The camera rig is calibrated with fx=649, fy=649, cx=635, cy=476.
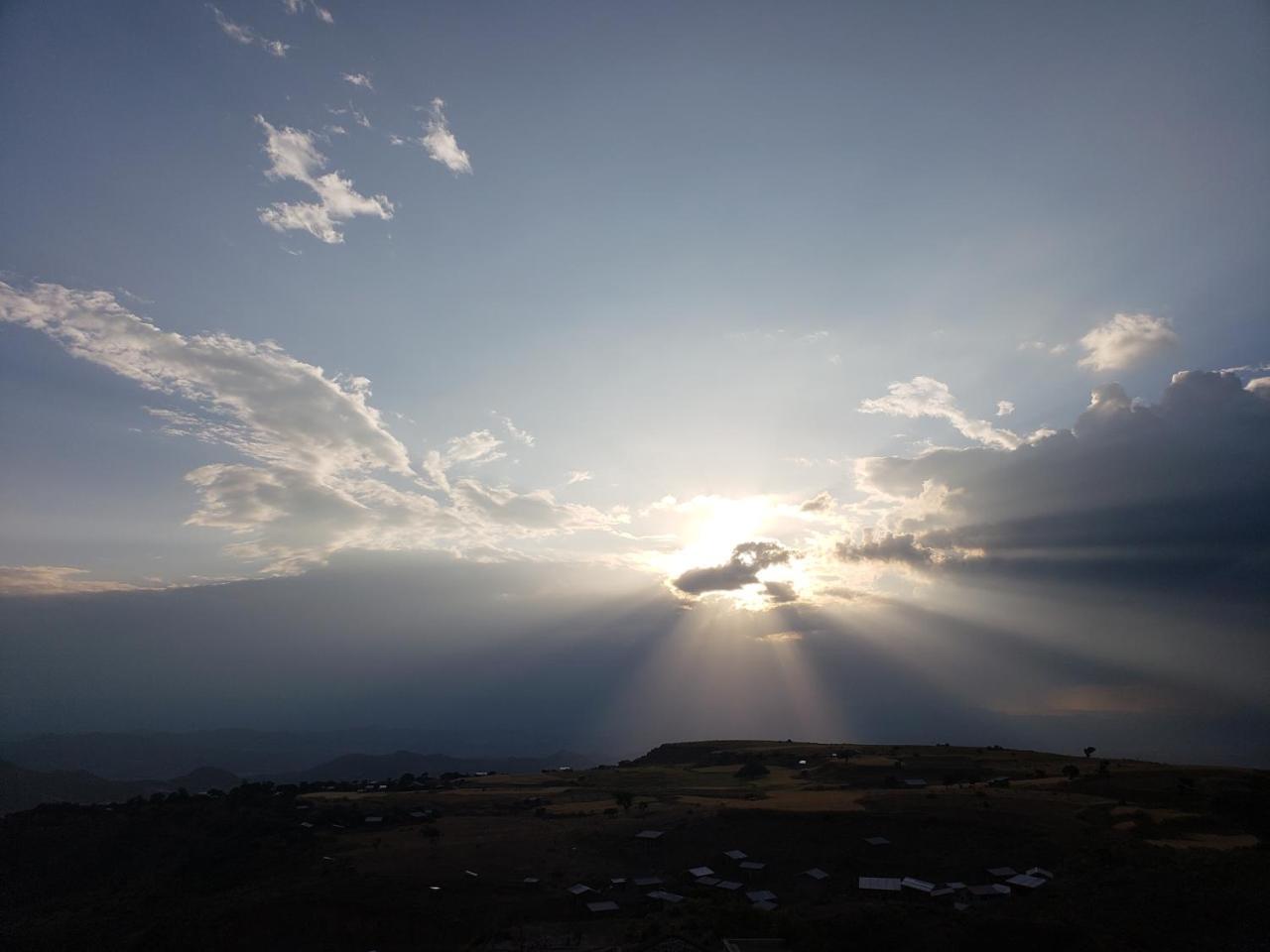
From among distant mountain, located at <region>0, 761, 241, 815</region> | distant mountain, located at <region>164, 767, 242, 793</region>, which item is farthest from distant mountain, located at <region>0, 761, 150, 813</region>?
distant mountain, located at <region>164, 767, 242, 793</region>

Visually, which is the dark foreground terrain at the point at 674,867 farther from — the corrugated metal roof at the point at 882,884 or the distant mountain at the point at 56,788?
the distant mountain at the point at 56,788

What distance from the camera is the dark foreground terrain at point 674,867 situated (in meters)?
35.9

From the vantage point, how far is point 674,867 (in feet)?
169

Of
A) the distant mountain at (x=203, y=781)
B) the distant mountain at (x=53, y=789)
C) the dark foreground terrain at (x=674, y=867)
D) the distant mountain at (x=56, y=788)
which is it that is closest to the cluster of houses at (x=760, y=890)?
the dark foreground terrain at (x=674, y=867)

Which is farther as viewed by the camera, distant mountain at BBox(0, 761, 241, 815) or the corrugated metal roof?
distant mountain at BBox(0, 761, 241, 815)

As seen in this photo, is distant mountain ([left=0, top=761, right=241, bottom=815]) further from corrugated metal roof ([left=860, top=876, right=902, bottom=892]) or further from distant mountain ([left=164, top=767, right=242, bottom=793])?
corrugated metal roof ([left=860, top=876, right=902, bottom=892])

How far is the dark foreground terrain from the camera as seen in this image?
35938 mm

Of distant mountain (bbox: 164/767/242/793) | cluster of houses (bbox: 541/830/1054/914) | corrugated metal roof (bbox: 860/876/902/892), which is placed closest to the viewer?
cluster of houses (bbox: 541/830/1054/914)

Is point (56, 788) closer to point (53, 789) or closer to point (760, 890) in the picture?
point (53, 789)

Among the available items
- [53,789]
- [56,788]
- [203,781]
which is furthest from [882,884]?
[203,781]

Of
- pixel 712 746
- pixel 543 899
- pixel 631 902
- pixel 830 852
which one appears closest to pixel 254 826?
pixel 543 899

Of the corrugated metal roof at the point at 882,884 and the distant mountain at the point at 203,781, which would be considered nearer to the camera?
the corrugated metal roof at the point at 882,884

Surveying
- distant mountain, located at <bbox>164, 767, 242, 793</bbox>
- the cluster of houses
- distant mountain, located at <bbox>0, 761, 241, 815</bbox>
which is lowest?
distant mountain, located at <bbox>164, 767, 242, 793</bbox>

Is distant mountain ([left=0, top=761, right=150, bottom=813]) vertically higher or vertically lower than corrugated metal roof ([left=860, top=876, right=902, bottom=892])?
lower
